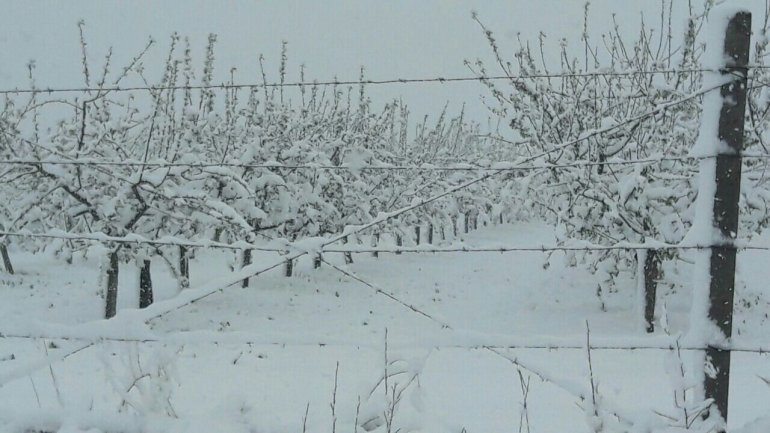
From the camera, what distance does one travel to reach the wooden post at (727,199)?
2473 millimetres

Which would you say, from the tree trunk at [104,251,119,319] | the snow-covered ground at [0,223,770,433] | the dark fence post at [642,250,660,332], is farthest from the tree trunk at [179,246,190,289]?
the dark fence post at [642,250,660,332]

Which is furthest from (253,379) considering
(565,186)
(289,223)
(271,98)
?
(271,98)

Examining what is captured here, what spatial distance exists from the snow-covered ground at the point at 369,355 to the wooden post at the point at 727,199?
0.13 m

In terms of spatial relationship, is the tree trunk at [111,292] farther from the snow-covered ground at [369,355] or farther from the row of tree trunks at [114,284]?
the snow-covered ground at [369,355]

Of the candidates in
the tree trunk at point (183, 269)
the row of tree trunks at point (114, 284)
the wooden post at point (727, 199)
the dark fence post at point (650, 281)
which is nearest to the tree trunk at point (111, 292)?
the row of tree trunks at point (114, 284)

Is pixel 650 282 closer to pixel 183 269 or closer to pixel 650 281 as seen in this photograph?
→ pixel 650 281

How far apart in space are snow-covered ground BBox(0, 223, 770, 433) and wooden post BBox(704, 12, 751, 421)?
13 cm

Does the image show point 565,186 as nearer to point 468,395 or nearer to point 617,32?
point 617,32

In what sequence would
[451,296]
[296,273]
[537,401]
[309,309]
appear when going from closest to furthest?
[537,401]
[309,309]
[451,296]
[296,273]

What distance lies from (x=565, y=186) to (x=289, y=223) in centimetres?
720

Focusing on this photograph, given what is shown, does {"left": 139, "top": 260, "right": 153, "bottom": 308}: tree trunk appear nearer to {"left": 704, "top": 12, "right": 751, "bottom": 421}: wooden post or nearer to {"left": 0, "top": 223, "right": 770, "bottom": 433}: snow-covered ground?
{"left": 0, "top": 223, "right": 770, "bottom": 433}: snow-covered ground

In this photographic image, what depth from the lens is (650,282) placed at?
9.38 m

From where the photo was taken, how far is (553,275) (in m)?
14.3

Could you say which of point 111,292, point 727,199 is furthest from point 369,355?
point 727,199
